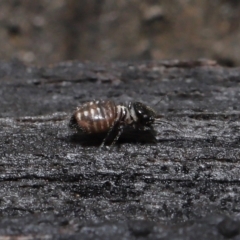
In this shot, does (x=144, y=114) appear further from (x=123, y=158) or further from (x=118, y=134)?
(x=123, y=158)

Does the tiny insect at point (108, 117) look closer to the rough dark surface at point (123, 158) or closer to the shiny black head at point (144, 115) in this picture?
the shiny black head at point (144, 115)

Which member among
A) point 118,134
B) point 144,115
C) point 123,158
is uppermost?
point 144,115

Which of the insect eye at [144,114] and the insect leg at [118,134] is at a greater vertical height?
the insect eye at [144,114]

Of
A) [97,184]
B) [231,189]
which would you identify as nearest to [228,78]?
[231,189]

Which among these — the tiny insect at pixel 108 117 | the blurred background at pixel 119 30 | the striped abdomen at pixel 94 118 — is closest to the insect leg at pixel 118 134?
the tiny insect at pixel 108 117

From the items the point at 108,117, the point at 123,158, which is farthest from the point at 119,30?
the point at 123,158

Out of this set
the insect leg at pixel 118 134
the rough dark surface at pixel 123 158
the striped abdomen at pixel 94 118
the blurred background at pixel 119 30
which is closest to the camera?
the rough dark surface at pixel 123 158

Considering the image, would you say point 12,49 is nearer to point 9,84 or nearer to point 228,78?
point 9,84
